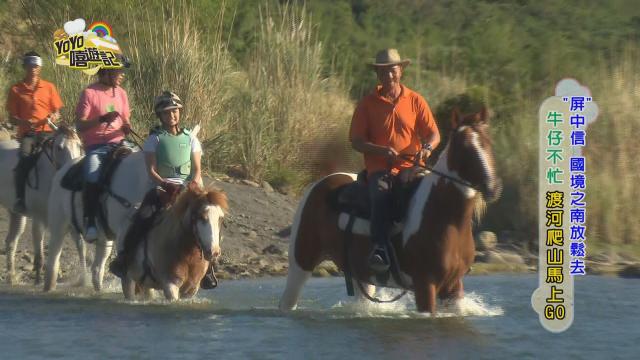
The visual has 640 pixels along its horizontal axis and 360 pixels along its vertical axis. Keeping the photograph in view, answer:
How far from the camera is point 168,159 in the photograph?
1311 cm

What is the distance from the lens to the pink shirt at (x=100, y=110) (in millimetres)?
14703

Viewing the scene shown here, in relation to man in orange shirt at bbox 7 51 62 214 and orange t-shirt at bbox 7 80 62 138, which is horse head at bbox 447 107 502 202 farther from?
orange t-shirt at bbox 7 80 62 138

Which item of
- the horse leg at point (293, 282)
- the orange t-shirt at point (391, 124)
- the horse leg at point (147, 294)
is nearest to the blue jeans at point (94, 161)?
the horse leg at point (147, 294)

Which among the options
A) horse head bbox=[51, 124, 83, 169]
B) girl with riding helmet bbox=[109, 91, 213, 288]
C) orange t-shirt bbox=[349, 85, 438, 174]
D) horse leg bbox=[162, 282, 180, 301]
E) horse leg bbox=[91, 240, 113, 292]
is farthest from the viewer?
horse head bbox=[51, 124, 83, 169]

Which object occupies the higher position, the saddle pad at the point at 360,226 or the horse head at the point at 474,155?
the horse head at the point at 474,155

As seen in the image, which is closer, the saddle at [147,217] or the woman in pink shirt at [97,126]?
the saddle at [147,217]

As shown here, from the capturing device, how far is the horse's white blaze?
484 inches

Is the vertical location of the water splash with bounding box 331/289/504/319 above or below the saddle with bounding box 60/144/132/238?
below

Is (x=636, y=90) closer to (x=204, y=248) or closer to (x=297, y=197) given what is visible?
(x=297, y=197)

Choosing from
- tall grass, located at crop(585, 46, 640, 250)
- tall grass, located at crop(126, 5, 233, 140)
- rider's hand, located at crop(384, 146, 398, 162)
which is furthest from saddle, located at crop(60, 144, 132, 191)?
tall grass, located at crop(126, 5, 233, 140)

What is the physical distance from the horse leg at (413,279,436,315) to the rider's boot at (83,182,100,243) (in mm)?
4559

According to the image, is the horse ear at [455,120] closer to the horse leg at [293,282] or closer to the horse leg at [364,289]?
the horse leg at [364,289]

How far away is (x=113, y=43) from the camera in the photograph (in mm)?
25078

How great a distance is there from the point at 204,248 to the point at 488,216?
7.89 metres
